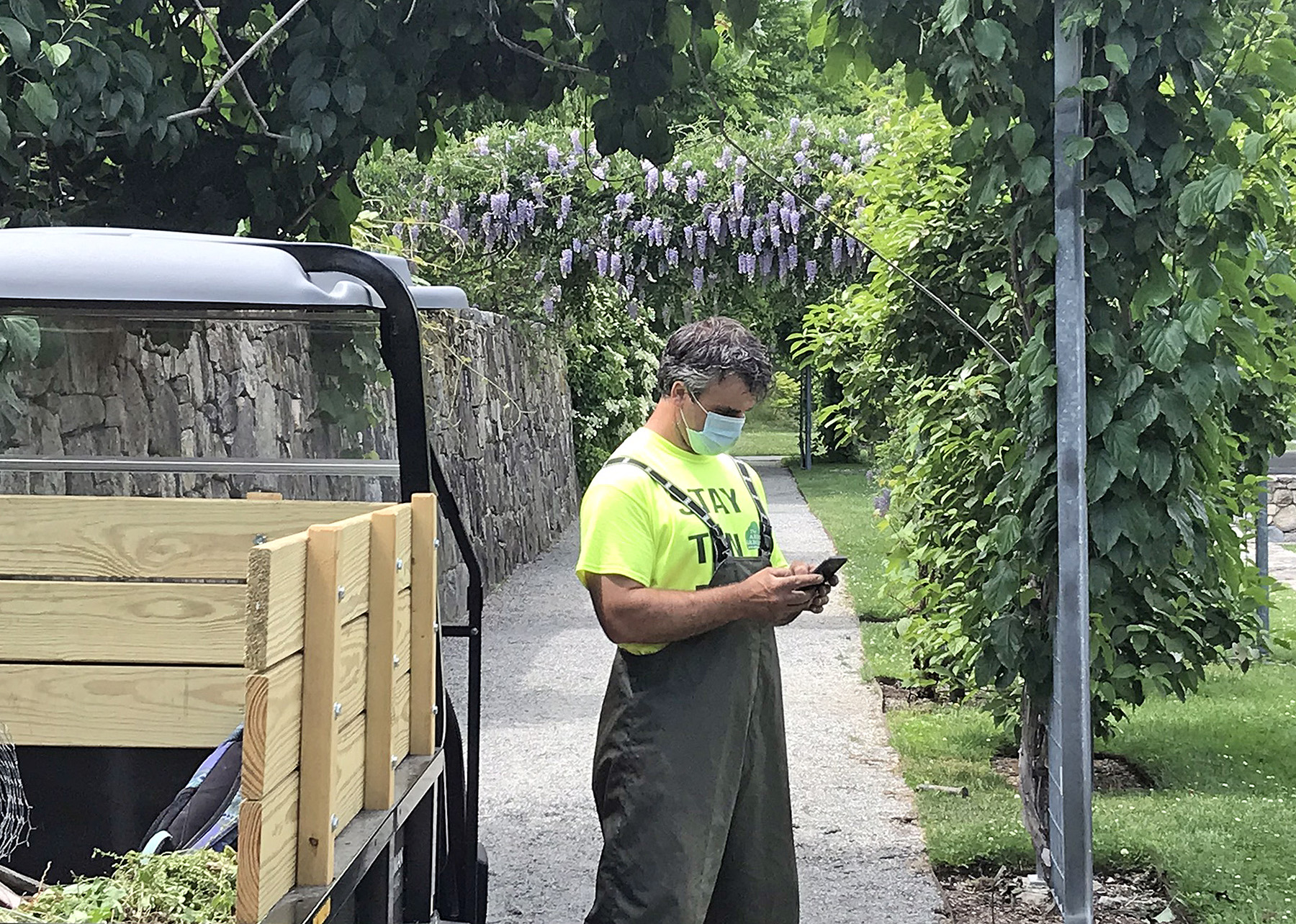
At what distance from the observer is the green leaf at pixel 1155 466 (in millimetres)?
3984

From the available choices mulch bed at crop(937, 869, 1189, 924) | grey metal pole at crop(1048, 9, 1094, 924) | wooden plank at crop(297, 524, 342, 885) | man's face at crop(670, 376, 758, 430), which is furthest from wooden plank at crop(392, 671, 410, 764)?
mulch bed at crop(937, 869, 1189, 924)

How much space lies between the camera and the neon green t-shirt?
127 inches

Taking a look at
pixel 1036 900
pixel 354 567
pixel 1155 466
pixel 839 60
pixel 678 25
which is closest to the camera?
pixel 354 567

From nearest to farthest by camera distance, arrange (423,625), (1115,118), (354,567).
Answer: (354,567) < (423,625) < (1115,118)

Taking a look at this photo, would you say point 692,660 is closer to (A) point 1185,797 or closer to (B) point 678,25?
(B) point 678,25

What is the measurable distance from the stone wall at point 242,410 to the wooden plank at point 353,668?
54.5 inches

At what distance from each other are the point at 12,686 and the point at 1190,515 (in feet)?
10.3

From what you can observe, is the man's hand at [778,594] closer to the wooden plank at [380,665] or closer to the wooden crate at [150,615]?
the wooden crate at [150,615]

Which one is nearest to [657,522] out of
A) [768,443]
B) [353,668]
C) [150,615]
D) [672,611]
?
[672,611]

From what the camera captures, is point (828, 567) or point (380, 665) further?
point (828, 567)

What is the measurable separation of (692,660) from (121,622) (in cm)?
127

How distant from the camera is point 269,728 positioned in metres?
1.97

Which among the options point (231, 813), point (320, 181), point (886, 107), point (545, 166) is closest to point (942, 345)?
point (886, 107)

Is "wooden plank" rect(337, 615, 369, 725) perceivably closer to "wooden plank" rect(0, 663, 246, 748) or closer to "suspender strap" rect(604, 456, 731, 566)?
"wooden plank" rect(0, 663, 246, 748)
